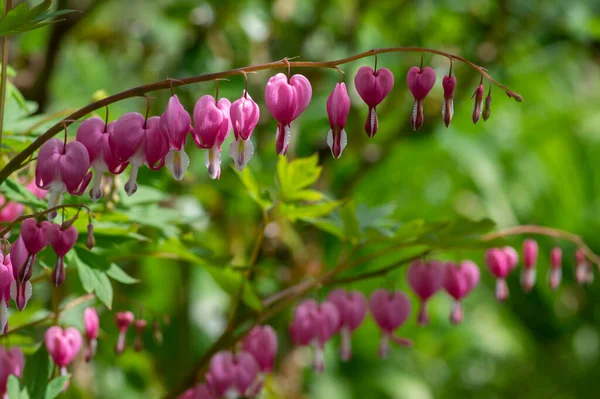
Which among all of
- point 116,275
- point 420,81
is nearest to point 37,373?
point 116,275

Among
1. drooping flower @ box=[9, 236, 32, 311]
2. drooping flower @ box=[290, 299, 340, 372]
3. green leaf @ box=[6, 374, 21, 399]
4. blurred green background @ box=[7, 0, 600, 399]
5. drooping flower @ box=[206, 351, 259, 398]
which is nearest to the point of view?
drooping flower @ box=[9, 236, 32, 311]

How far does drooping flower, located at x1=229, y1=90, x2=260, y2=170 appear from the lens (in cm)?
82

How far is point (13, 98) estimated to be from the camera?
45.8 inches

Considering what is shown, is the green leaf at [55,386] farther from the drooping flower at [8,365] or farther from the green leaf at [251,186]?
the green leaf at [251,186]

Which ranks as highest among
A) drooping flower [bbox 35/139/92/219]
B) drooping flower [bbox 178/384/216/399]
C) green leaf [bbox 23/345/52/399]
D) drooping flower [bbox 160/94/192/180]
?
drooping flower [bbox 160/94/192/180]

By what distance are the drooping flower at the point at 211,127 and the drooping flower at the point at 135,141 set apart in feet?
0.13

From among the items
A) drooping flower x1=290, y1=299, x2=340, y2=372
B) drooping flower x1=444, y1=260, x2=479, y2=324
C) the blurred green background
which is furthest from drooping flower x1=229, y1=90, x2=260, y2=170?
the blurred green background

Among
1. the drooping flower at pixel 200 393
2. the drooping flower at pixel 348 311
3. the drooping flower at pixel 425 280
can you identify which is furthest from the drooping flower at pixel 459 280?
the drooping flower at pixel 200 393

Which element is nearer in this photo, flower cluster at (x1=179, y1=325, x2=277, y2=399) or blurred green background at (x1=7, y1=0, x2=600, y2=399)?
flower cluster at (x1=179, y1=325, x2=277, y2=399)

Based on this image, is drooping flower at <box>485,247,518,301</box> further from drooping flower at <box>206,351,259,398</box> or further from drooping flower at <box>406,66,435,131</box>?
drooping flower at <box>406,66,435,131</box>

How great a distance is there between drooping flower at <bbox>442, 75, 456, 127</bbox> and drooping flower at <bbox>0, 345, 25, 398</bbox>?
599 millimetres

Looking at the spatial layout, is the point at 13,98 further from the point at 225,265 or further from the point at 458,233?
the point at 458,233

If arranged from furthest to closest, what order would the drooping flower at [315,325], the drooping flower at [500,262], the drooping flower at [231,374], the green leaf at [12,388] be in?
the drooping flower at [500,262] < the drooping flower at [315,325] < the drooping flower at [231,374] < the green leaf at [12,388]

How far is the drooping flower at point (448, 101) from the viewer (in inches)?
33.7
